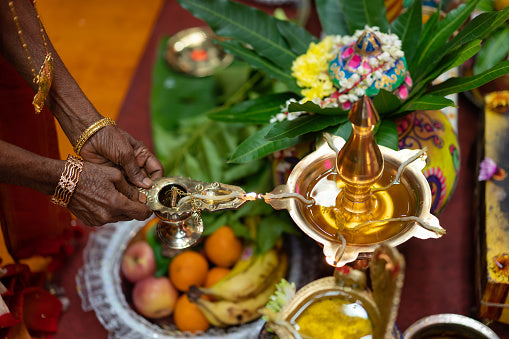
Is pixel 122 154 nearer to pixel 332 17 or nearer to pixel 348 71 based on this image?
pixel 348 71

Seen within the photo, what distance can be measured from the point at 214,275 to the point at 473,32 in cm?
86

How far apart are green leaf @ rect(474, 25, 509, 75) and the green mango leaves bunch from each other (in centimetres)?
17

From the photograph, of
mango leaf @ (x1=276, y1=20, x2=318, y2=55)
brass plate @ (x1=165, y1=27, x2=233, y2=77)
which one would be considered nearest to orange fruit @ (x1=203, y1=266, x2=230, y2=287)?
mango leaf @ (x1=276, y1=20, x2=318, y2=55)

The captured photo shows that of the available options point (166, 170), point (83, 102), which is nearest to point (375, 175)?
point (83, 102)

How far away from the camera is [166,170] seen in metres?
1.56

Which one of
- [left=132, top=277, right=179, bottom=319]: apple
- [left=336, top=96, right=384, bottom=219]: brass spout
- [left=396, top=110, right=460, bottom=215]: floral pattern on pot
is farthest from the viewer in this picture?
[left=132, top=277, right=179, bottom=319]: apple

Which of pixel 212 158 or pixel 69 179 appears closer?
pixel 69 179

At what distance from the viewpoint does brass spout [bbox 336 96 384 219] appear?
0.75m

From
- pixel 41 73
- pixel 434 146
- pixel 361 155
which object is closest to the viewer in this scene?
pixel 361 155

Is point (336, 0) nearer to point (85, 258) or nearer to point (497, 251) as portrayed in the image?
point (497, 251)

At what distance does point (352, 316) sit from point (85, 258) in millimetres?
860

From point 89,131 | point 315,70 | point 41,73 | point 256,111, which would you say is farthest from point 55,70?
point 315,70

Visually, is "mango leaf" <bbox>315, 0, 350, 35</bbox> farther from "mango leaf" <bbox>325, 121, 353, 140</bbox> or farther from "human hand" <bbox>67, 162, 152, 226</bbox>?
"human hand" <bbox>67, 162, 152, 226</bbox>

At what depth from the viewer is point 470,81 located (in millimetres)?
1062
